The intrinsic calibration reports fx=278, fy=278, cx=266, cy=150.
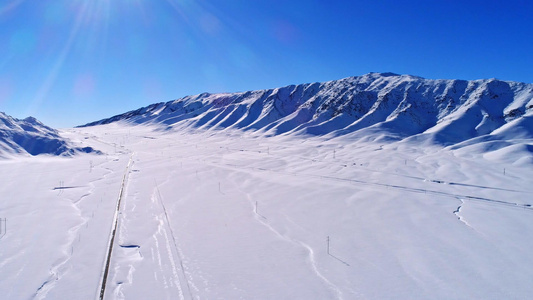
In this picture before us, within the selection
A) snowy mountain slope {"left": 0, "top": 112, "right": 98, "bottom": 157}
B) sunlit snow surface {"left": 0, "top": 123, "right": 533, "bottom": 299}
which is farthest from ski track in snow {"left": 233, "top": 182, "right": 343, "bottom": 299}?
snowy mountain slope {"left": 0, "top": 112, "right": 98, "bottom": 157}

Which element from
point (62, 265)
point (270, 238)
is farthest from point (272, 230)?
point (62, 265)

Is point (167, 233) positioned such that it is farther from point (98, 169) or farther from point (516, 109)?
point (516, 109)

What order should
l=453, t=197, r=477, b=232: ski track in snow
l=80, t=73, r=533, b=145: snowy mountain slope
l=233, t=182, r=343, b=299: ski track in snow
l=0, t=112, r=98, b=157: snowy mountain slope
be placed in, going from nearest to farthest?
l=233, t=182, r=343, b=299: ski track in snow, l=453, t=197, r=477, b=232: ski track in snow, l=0, t=112, r=98, b=157: snowy mountain slope, l=80, t=73, r=533, b=145: snowy mountain slope

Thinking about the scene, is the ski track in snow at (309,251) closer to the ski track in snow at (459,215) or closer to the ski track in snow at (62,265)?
the ski track in snow at (62,265)

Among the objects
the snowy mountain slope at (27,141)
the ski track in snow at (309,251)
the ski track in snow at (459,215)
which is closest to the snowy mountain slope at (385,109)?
the ski track in snow at (459,215)

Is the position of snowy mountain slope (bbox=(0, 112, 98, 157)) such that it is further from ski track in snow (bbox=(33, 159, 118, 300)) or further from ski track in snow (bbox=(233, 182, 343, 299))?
ski track in snow (bbox=(233, 182, 343, 299))

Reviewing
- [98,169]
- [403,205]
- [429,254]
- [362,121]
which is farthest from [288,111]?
[429,254]
